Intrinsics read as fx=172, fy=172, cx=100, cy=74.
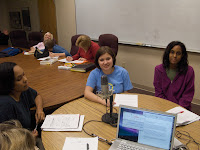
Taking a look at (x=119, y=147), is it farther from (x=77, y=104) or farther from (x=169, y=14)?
(x=169, y=14)

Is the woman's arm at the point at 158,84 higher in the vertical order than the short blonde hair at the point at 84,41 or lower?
lower

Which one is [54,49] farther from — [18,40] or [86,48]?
[18,40]

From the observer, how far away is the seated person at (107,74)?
176 centimetres

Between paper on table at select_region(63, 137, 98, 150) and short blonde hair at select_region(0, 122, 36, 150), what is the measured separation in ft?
1.02

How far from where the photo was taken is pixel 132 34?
343 centimetres

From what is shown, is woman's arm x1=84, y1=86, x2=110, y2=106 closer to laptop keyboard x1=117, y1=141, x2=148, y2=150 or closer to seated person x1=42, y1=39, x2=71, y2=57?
laptop keyboard x1=117, y1=141, x2=148, y2=150

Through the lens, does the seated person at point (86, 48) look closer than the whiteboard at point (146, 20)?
No

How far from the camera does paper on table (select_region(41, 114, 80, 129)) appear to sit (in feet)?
4.14

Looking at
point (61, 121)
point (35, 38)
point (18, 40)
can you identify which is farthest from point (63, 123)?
point (18, 40)

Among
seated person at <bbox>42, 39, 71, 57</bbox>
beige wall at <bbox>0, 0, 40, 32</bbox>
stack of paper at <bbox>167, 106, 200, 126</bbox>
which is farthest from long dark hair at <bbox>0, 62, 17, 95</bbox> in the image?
beige wall at <bbox>0, 0, 40, 32</bbox>

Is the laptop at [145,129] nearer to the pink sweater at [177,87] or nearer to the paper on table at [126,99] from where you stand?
the paper on table at [126,99]

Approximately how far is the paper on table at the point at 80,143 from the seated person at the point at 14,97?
20.0 inches

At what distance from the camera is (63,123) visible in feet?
4.25

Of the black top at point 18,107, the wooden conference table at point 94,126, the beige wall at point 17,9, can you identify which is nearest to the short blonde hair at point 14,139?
the wooden conference table at point 94,126
